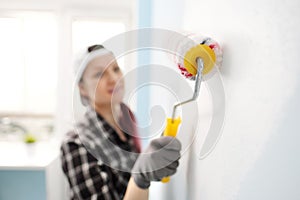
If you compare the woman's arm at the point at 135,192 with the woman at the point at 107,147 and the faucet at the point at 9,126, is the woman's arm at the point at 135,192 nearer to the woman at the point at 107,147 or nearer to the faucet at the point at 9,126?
the woman at the point at 107,147

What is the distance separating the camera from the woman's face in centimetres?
47

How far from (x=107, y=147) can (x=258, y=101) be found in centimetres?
30

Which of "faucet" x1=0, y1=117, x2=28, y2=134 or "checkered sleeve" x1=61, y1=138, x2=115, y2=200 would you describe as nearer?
"checkered sleeve" x1=61, y1=138, x2=115, y2=200

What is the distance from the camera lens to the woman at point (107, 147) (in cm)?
46

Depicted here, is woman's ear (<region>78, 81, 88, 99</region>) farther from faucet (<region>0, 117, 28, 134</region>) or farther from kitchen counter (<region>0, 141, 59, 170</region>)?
faucet (<region>0, 117, 28, 134</region>)

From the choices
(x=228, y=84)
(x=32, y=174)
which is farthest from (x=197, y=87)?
(x=32, y=174)

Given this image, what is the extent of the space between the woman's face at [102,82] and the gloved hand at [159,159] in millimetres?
100

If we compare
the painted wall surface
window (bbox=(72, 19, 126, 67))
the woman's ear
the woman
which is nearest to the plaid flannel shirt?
the woman

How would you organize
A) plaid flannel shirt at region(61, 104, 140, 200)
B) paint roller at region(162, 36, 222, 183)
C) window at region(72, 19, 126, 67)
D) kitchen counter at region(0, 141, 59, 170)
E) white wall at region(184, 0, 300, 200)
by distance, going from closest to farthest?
white wall at region(184, 0, 300, 200) → paint roller at region(162, 36, 222, 183) → plaid flannel shirt at region(61, 104, 140, 200) → kitchen counter at region(0, 141, 59, 170) → window at region(72, 19, 126, 67)

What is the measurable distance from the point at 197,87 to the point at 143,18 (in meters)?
0.76

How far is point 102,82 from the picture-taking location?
49 cm

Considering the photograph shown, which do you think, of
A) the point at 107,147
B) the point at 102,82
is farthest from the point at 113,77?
the point at 107,147

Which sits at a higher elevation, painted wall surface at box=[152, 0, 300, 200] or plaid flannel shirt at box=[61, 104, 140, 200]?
painted wall surface at box=[152, 0, 300, 200]

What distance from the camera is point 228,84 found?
39 centimetres
